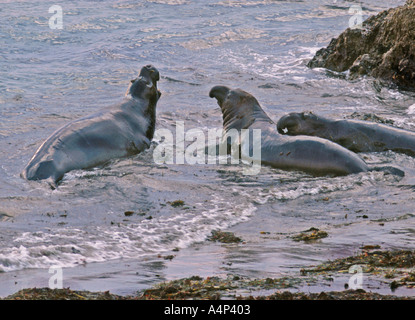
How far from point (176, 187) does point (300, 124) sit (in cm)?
243

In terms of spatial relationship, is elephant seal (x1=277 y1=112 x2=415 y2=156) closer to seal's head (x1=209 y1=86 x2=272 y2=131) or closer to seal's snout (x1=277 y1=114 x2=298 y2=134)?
seal's snout (x1=277 y1=114 x2=298 y2=134)

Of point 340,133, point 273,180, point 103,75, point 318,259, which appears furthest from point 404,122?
point 103,75

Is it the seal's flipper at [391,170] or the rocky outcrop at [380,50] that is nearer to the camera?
the seal's flipper at [391,170]

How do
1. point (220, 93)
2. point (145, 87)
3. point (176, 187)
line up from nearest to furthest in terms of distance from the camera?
point (176, 187) → point (145, 87) → point (220, 93)

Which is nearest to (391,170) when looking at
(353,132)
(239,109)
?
(353,132)

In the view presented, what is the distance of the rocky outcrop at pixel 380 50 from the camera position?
508 inches

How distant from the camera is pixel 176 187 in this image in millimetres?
7824

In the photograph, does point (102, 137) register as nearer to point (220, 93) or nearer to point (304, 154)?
point (304, 154)

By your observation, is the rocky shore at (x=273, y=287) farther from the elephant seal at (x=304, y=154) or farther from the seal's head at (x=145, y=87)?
the seal's head at (x=145, y=87)

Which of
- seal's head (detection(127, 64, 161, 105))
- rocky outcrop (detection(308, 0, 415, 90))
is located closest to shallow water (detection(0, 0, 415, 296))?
rocky outcrop (detection(308, 0, 415, 90))

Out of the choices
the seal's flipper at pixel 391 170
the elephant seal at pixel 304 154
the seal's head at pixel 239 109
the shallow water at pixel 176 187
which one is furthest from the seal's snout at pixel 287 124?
the seal's flipper at pixel 391 170

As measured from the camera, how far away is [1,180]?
7.86m
